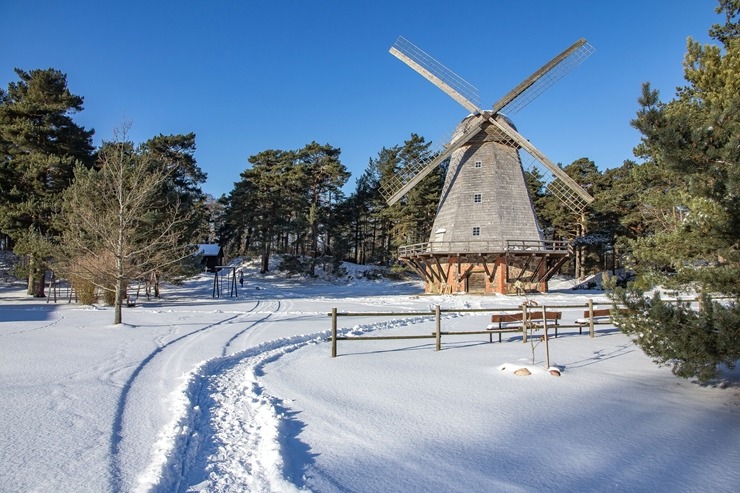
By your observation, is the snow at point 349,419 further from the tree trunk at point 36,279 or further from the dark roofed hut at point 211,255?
the dark roofed hut at point 211,255

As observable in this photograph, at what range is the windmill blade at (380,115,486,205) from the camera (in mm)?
26109

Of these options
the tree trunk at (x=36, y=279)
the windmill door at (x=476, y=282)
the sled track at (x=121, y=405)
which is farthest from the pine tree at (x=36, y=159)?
the windmill door at (x=476, y=282)

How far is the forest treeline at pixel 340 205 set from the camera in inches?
213

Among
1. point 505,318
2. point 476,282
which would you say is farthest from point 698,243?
point 476,282

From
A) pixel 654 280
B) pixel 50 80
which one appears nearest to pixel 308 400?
pixel 654 280

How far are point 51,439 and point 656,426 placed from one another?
266 inches

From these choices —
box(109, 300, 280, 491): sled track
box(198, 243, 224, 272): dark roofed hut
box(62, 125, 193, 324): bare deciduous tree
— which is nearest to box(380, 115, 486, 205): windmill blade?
box(62, 125, 193, 324): bare deciduous tree

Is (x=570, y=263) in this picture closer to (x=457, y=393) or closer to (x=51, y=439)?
(x=457, y=393)

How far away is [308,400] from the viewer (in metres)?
6.24

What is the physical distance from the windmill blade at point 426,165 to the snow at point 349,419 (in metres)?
17.8

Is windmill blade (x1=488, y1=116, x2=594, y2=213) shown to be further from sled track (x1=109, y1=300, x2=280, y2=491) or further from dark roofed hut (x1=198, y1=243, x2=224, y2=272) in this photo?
dark roofed hut (x1=198, y1=243, x2=224, y2=272)

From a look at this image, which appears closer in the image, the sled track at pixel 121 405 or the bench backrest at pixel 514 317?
the sled track at pixel 121 405

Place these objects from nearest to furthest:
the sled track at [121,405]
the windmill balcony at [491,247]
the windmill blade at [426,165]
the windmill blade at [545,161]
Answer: the sled track at [121,405]
the windmill balcony at [491,247]
the windmill blade at [545,161]
the windmill blade at [426,165]

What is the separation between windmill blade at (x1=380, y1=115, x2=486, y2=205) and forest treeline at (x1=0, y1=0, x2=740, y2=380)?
0.75 metres
